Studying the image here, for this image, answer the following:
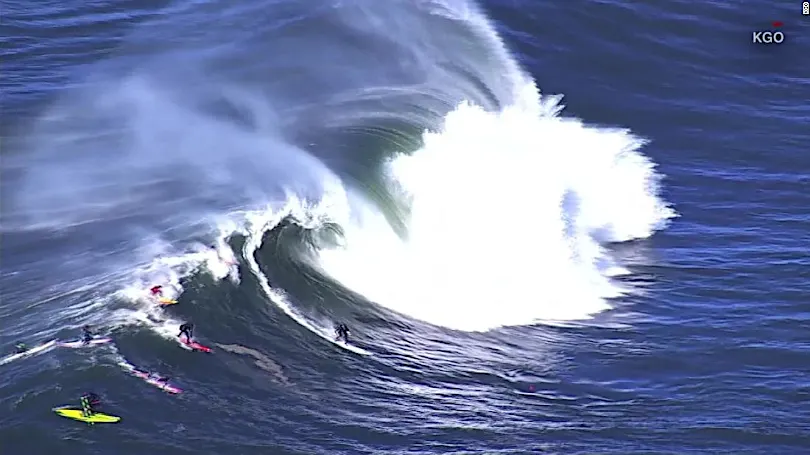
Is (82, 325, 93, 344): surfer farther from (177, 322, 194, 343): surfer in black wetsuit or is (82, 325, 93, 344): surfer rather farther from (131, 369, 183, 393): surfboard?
(177, 322, 194, 343): surfer in black wetsuit

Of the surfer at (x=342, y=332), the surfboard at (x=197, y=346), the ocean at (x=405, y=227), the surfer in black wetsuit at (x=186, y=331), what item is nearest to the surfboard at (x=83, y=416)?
the ocean at (x=405, y=227)

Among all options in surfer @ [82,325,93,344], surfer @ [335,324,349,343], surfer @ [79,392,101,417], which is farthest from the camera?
surfer @ [335,324,349,343]

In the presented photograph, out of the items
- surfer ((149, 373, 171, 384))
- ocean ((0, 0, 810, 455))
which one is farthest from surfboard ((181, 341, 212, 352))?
surfer ((149, 373, 171, 384))

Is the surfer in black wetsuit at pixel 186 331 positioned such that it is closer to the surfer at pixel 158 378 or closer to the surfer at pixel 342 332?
the surfer at pixel 158 378

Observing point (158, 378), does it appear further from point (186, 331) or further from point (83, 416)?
point (83, 416)

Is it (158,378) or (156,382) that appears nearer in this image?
(156,382)

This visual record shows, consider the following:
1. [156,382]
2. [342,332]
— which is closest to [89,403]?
[156,382]
